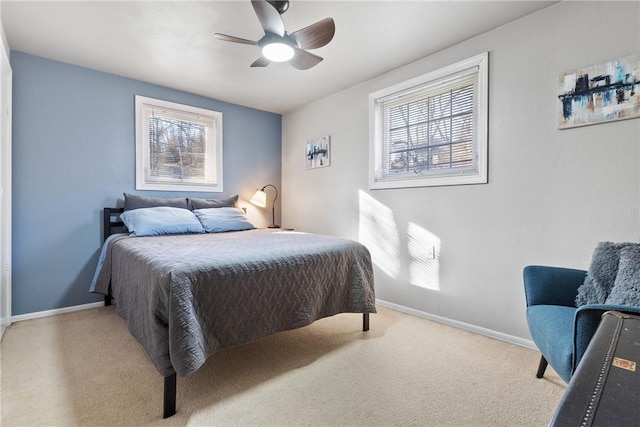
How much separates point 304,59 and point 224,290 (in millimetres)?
1756

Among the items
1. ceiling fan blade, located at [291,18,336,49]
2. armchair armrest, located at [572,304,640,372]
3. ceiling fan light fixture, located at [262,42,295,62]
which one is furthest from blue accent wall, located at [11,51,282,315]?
armchair armrest, located at [572,304,640,372]

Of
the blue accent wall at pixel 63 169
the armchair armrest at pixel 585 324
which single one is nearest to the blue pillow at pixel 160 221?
the blue accent wall at pixel 63 169

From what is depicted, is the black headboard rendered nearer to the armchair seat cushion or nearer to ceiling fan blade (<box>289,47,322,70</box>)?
ceiling fan blade (<box>289,47,322,70</box>)

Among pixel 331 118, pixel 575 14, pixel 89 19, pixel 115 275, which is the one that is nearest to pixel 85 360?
pixel 115 275

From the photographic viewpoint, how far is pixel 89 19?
2227mm

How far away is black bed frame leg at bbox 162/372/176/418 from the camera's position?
58.6 inches

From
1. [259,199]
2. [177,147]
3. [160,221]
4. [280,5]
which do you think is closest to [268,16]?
[280,5]

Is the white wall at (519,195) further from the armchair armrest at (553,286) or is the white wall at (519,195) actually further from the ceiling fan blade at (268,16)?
the ceiling fan blade at (268,16)

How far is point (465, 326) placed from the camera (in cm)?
257

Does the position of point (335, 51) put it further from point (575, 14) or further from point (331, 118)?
point (575, 14)

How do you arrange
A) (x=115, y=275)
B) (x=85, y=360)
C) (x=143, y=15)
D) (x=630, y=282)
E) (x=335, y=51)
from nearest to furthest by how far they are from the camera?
(x=630, y=282), (x=85, y=360), (x=143, y=15), (x=115, y=275), (x=335, y=51)

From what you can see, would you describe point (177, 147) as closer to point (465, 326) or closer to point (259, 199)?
point (259, 199)

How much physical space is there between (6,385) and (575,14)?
4138mm

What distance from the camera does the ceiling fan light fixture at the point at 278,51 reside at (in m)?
2.04
